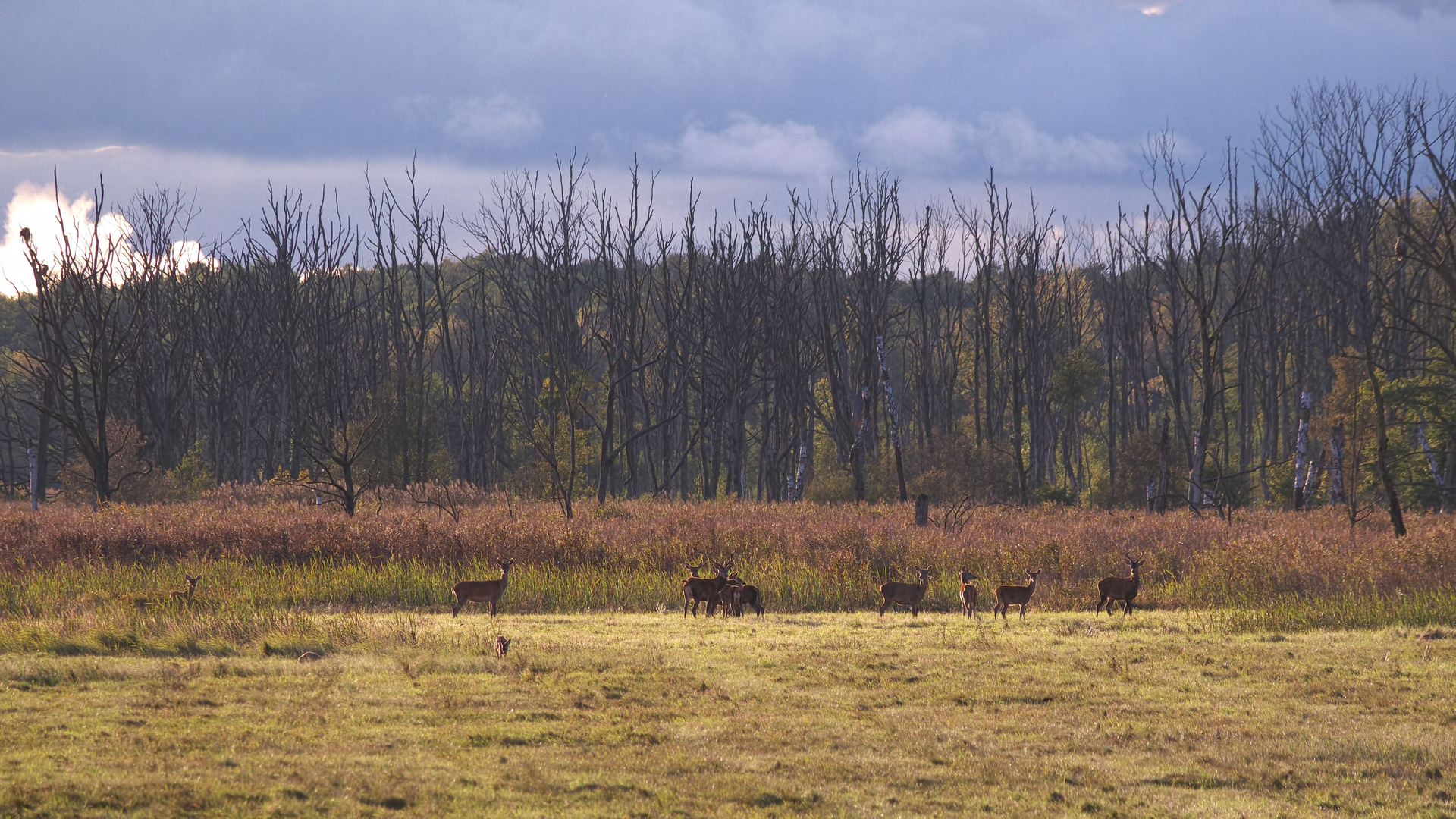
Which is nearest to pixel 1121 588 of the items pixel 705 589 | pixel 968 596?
pixel 968 596

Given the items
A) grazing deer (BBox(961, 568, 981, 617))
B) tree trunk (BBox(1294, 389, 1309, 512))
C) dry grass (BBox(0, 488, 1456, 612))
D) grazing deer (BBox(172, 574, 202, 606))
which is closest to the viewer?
grazing deer (BBox(961, 568, 981, 617))

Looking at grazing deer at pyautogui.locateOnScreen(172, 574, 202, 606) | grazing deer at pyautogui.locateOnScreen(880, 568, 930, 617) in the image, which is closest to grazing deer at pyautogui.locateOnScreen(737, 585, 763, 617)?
grazing deer at pyautogui.locateOnScreen(880, 568, 930, 617)

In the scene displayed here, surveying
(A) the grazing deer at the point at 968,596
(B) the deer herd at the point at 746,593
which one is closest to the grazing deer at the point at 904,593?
(B) the deer herd at the point at 746,593

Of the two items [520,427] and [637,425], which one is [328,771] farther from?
[637,425]

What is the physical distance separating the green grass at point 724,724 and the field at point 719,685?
0.11 ft

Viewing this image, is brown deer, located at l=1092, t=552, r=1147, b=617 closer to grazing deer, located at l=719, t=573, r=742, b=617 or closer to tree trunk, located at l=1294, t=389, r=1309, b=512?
grazing deer, located at l=719, t=573, r=742, b=617

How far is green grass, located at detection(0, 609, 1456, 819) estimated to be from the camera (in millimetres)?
5855

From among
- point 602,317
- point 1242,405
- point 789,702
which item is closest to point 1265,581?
point 789,702

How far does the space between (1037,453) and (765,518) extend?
3766 cm

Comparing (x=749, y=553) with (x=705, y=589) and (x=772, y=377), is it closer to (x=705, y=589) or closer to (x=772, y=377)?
(x=705, y=589)

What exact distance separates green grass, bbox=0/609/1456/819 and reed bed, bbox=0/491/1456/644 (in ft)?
4.22

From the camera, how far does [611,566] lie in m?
17.9

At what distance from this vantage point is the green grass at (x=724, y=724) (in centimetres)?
586

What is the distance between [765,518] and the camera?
24.9 meters
